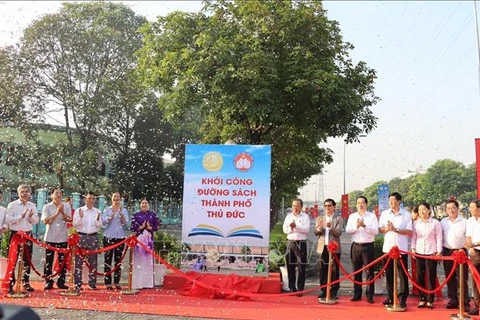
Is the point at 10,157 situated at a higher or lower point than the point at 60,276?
higher

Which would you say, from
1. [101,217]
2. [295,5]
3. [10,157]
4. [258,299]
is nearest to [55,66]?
[10,157]

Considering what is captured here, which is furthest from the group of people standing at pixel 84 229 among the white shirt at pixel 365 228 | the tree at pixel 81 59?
the tree at pixel 81 59

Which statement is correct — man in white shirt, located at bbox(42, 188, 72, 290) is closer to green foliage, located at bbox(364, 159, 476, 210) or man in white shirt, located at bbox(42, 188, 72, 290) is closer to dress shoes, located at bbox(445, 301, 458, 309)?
dress shoes, located at bbox(445, 301, 458, 309)

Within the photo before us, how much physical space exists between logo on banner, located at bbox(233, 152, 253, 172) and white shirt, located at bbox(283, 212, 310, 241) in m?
1.12

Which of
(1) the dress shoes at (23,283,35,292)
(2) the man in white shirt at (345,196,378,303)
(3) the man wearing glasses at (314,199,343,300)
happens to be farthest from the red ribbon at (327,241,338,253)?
(1) the dress shoes at (23,283,35,292)

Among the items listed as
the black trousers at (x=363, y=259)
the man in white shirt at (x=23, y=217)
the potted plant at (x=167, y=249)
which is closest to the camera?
the black trousers at (x=363, y=259)

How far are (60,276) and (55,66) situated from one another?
1675 cm

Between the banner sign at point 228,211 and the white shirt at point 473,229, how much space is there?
3094 mm

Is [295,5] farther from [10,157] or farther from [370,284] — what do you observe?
[10,157]

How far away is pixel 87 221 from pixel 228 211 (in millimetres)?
2400

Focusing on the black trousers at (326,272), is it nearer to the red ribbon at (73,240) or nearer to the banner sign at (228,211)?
the banner sign at (228,211)

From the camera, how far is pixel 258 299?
24.2 feet

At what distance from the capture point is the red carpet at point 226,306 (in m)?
6.31

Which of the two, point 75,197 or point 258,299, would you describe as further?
point 75,197
